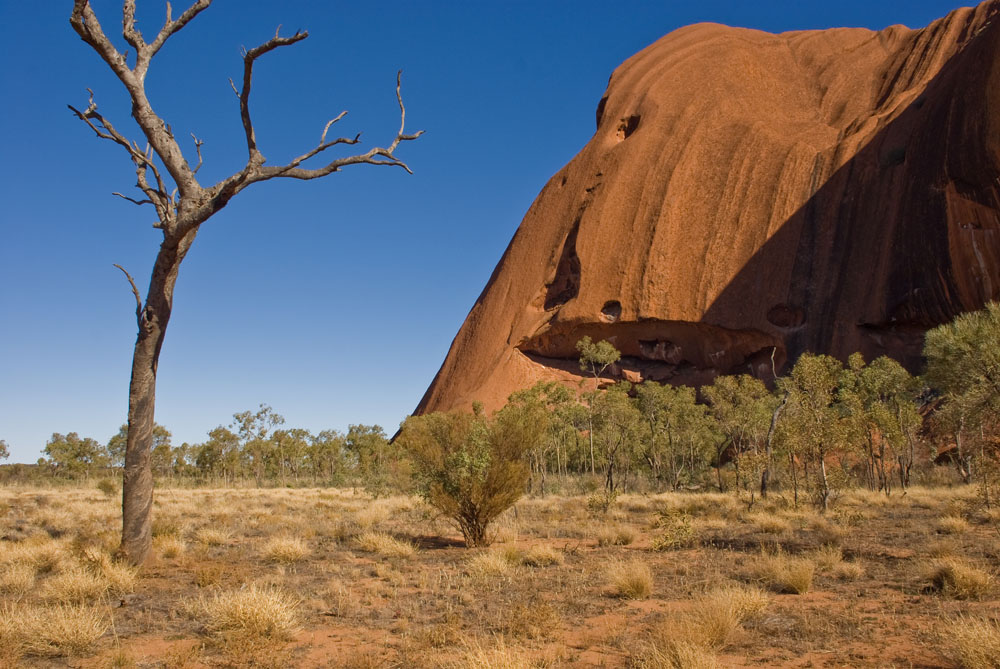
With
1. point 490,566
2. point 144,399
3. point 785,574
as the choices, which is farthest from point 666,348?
point 144,399

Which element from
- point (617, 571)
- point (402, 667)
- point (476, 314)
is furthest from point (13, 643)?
point (476, 314)

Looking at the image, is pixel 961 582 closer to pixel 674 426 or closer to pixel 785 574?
pixel 785 574

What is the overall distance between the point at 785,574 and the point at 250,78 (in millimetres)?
9693

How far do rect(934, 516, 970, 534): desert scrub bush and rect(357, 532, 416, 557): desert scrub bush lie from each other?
10548mm

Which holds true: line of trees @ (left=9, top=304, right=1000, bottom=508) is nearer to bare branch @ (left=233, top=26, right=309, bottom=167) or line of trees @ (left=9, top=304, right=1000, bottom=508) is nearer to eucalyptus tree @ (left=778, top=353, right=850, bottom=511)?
eucalyptus tree @ (left=778, top=353, right=850, bottom=511)

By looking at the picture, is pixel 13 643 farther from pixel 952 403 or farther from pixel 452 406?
pixel 452 406

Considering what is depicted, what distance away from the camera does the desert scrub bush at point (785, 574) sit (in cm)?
791

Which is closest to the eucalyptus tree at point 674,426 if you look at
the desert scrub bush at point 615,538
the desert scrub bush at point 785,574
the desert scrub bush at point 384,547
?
the desert scrub bush at point 615,538

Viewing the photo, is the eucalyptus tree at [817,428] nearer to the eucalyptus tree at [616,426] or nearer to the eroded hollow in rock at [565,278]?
the eucalyptus tree at [616,426]

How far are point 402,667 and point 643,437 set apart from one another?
35.2 metres

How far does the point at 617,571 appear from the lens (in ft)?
27.4

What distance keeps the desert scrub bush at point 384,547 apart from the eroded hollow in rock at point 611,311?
40720 millimetres

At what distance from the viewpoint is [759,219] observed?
164ft

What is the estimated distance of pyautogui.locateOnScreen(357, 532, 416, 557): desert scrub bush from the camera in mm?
11719
